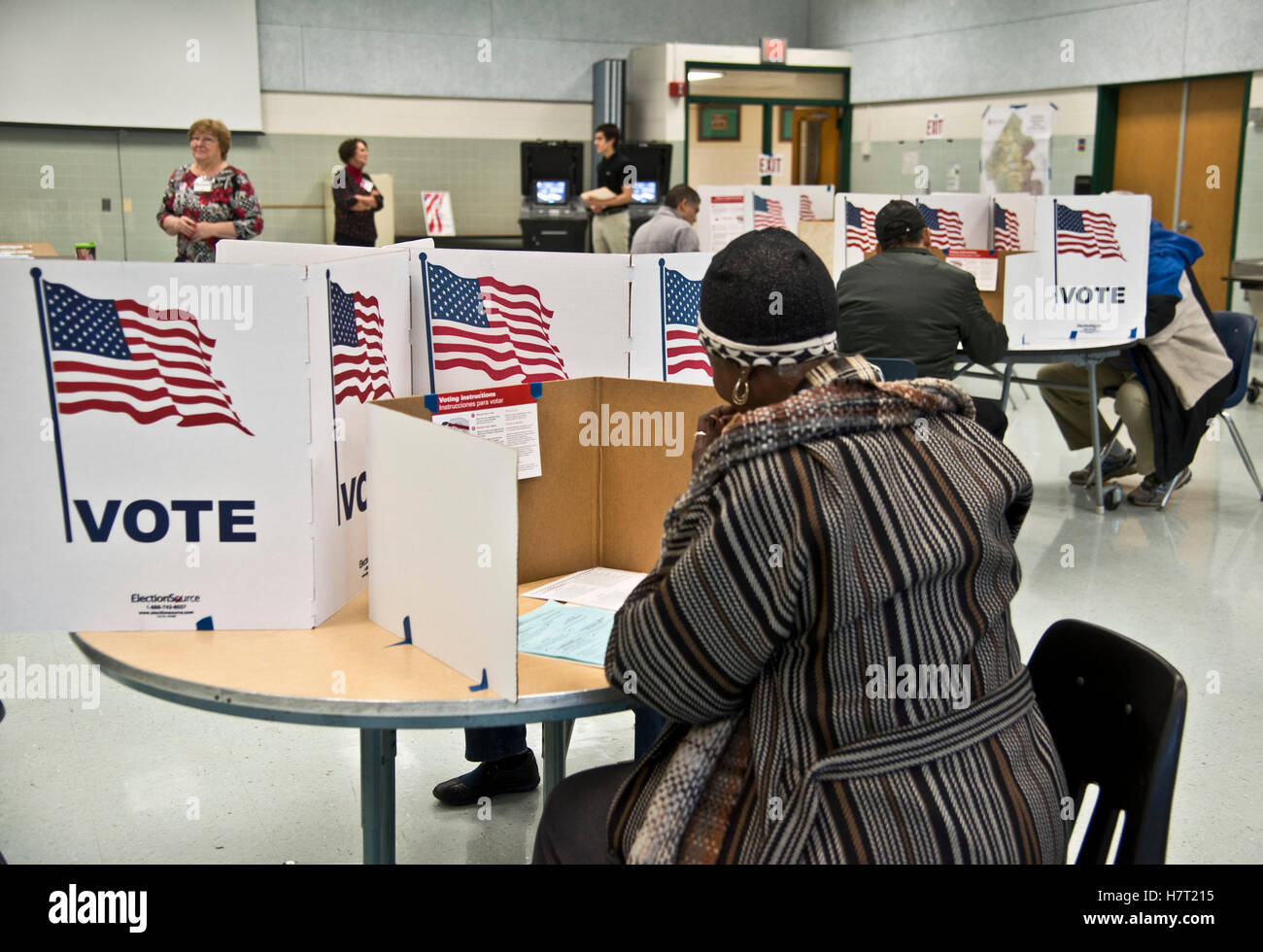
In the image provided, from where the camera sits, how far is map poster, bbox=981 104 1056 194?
10461 millimetres

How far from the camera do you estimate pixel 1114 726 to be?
1.46 meters

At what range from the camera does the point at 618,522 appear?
6.41 feet

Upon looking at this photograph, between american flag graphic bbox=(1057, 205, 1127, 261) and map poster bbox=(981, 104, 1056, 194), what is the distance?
556 centimetres

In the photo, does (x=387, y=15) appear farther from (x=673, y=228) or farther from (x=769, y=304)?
(x=769, y=304)

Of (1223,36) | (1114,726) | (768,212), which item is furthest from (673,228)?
(1223,36)

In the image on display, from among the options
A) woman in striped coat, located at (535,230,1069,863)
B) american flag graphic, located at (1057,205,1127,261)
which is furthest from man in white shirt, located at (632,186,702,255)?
woman in striped coat, located at (535,230,1069,863)

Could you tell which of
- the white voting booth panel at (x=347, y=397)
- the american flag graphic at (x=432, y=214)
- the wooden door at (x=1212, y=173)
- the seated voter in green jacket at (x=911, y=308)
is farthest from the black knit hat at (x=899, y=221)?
the american flag graphic at (x=432, y=214)

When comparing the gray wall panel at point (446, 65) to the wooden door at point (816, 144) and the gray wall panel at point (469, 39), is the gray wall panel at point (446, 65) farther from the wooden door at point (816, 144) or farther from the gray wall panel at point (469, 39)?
the wooden door at point (816, 144)

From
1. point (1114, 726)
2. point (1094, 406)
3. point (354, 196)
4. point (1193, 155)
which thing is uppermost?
point (1193, 155)

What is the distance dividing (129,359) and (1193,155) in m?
9.80

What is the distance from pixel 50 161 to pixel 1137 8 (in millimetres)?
9483

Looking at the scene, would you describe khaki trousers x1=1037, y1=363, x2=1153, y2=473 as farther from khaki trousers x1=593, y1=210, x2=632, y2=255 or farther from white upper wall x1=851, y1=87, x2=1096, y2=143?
white upper wall x1=851, y1=87, x2=1096, y2=143

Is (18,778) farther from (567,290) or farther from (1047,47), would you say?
(1047,47)

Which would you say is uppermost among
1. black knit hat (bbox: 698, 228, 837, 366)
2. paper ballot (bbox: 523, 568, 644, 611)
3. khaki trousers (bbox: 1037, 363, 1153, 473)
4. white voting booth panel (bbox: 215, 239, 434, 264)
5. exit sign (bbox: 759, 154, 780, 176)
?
exit sign (bbox: 759, 154, 780, 176)
